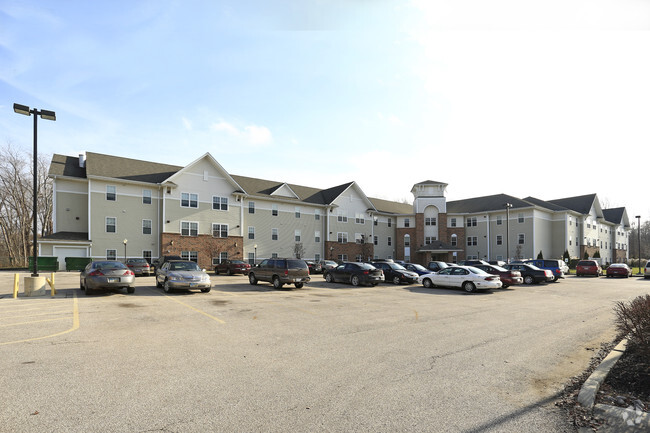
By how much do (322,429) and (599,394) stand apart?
3925mm

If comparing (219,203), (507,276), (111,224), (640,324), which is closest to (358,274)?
(507,276)

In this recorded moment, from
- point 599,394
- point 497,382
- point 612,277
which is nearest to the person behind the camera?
point 599,394

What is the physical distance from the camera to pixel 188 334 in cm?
843

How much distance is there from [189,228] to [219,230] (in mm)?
3266

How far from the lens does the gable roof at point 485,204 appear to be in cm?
5200

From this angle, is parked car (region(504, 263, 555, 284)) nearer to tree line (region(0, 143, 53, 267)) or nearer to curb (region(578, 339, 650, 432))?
curb (region(578, 339, 650, 432))

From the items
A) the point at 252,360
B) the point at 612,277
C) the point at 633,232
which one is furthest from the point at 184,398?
the point at 633,232

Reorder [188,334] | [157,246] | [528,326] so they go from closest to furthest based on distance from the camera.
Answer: [188,334] < [528,326] < [157,246]

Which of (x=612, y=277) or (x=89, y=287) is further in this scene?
(x=612, y=277)

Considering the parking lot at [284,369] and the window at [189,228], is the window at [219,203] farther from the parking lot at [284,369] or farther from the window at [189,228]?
the parking lot at [284,369]

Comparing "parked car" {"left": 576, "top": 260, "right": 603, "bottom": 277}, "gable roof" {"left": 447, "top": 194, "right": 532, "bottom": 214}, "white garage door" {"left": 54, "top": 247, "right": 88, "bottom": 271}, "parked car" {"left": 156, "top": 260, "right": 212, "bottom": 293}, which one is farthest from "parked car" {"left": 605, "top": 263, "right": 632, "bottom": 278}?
"white garage door" {"left": 54, "top": 247, "right": 88, "bottom": 271}

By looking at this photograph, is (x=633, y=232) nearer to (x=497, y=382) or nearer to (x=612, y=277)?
(x=612, y=277)

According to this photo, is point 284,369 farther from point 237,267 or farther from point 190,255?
point 190,255

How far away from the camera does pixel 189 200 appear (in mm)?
39562
